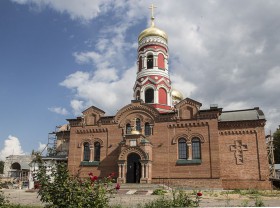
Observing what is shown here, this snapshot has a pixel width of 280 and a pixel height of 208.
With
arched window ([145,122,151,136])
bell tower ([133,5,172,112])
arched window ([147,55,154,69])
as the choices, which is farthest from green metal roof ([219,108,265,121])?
arched window ([147,55,154,69])

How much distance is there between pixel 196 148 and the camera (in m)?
26.7

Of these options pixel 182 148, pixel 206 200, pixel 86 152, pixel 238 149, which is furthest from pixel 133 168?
pixel 206 200

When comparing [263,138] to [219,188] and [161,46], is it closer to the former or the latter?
[219,188]

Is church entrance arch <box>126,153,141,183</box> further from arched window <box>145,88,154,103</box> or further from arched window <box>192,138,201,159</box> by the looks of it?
arched window <box>145,88,154,103</box>

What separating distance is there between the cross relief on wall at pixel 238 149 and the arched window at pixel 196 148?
2.92 meters

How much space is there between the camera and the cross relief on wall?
2617 centimetres

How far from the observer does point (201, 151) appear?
2627cm

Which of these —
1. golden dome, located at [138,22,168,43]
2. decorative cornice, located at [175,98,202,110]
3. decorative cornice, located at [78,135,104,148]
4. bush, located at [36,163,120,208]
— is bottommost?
bush, located at [36,163,120,208]

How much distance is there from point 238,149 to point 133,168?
9.47 metres

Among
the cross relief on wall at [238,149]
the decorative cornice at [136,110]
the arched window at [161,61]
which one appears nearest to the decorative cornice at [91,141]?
the decorative cornice at [136,110]

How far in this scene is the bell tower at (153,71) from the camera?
31.9m

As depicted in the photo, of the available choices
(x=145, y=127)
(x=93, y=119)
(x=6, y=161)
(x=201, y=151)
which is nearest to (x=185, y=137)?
(x=201, y=151)

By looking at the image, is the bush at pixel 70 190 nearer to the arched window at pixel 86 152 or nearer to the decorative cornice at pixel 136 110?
the decorative cornice at pixel 136 110

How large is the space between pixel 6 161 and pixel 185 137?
35021 mm
